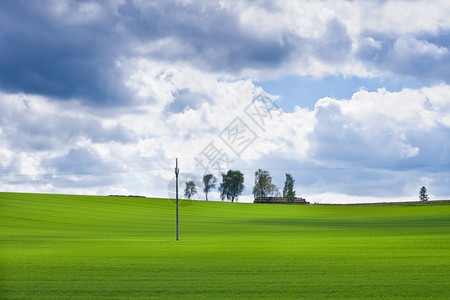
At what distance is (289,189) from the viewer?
125m

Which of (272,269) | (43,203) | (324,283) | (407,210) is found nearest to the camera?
(324,283)

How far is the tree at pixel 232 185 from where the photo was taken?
133775 millimetres

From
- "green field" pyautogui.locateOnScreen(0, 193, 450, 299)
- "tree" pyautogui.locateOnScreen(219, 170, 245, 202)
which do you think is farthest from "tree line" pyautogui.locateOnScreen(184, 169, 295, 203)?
"green field" pyautogui.locateOnScreen(0, 193, 450, 299)

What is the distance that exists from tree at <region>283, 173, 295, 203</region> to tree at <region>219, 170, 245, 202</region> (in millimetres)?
13296

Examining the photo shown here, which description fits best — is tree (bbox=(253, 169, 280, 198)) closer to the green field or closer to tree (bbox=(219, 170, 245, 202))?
tree (bbox=(219, 170, 245, 202))

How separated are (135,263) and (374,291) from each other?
8.97 metres

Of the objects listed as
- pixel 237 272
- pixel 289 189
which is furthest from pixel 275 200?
pixel 237 272

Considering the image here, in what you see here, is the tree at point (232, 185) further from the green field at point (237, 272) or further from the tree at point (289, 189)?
the green field at point (237, 272)

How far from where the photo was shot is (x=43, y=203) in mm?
64562

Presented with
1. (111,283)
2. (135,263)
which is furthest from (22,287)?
(135,263)

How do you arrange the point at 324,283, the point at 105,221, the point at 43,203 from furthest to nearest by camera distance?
the point at 43,203 < the point at 105,221 < the point at 324,283

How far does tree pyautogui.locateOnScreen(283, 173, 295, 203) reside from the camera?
124 m

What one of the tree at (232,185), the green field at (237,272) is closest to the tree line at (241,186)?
the tree at (232,185)

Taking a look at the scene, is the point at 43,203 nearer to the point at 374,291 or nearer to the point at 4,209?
the point at 4,209
